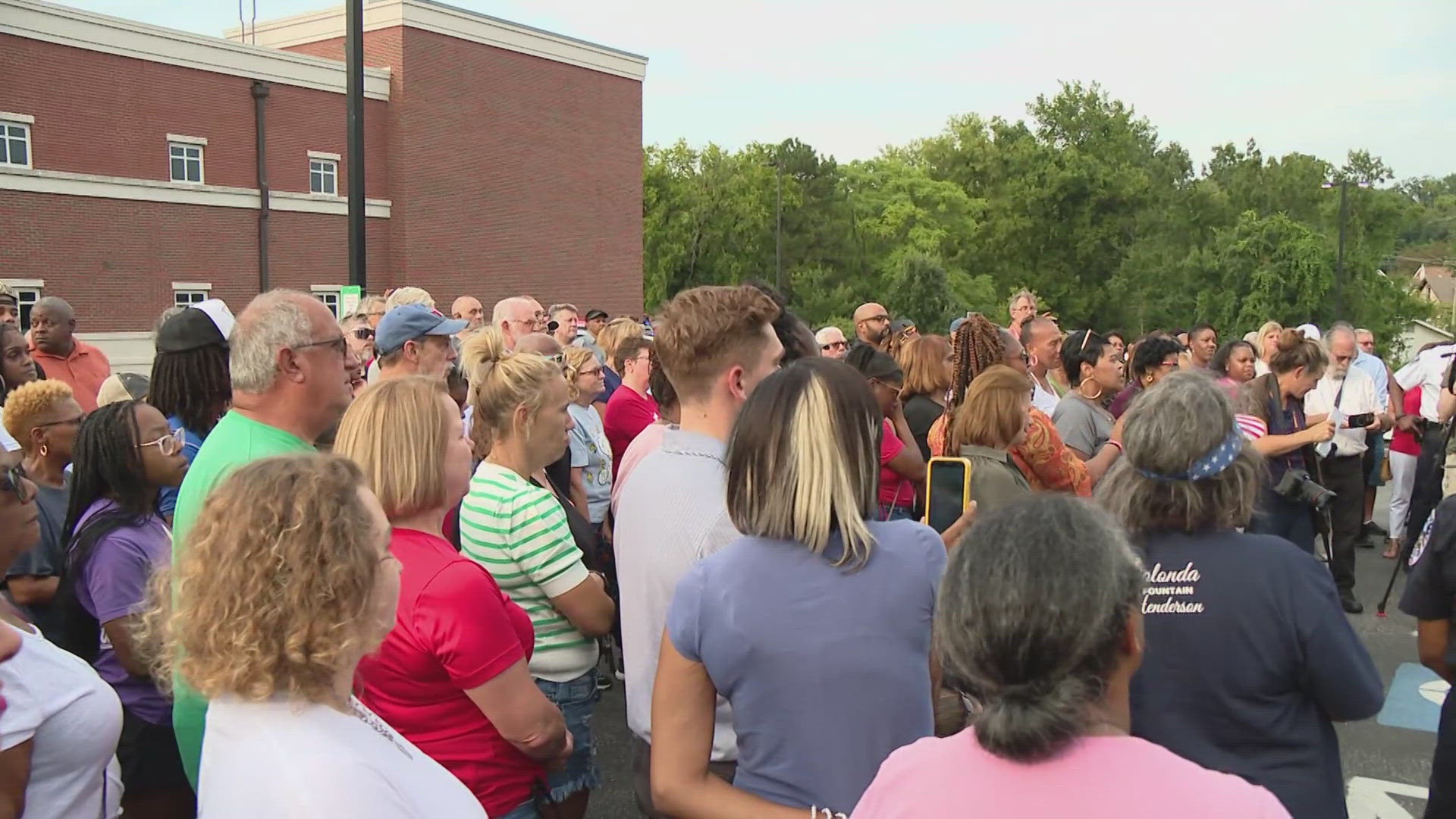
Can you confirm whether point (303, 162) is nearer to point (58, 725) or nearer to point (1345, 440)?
point (1345, 440)

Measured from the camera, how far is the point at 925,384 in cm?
617

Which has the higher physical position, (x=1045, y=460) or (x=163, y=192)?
(x=163, y=192)

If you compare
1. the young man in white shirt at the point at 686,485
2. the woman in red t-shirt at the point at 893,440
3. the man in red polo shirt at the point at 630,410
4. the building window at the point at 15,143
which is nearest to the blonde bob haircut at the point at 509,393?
the young man in white shirt at the point at 686,485

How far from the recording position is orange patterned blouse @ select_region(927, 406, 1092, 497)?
456 cm

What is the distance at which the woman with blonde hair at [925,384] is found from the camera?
20.0 ft

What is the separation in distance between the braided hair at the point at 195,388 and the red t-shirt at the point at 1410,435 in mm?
9041

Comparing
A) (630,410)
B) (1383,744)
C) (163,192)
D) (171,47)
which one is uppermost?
(171,47)

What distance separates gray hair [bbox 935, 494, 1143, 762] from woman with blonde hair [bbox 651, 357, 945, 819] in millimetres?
452

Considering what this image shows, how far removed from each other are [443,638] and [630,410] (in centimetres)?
402

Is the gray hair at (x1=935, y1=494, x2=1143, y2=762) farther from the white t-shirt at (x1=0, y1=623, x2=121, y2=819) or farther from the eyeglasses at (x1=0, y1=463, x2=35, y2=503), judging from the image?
the eyeglasses at (x1=0, y1=463, x2=35, y2=503)

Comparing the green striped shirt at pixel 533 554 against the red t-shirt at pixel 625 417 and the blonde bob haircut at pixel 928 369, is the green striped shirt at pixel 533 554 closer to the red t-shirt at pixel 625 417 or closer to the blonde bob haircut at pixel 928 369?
the red t-shirt at pixel 625 417

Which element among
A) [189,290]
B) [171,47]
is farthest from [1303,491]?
[171,47]

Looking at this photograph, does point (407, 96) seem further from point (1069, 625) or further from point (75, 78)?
point (1069, 625)

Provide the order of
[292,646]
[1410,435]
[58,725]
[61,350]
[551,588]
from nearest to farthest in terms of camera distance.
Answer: [292,646] → [58,725] → [551,588] → [61,350] → [1410,435]
